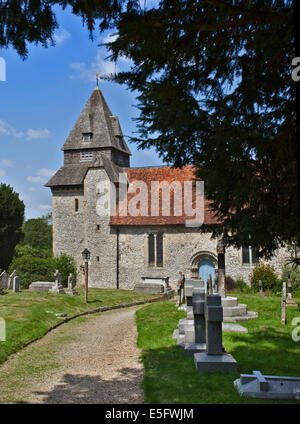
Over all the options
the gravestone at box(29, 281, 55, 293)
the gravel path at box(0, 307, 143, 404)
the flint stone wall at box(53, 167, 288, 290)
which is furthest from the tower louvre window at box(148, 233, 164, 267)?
the gravel path at box(0, 307, 143, 404)

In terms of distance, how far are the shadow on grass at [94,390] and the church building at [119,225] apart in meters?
16.6

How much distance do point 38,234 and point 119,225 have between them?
140ft

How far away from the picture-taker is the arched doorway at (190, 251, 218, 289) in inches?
958

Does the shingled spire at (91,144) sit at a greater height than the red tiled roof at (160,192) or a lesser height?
greater

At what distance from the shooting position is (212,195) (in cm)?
573

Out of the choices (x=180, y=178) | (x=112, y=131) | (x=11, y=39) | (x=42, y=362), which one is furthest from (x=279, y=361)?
(x=112, y=131)

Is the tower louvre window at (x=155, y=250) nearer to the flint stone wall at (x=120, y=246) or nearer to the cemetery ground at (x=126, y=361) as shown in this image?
the flint stone wall at (x=120, y=246)

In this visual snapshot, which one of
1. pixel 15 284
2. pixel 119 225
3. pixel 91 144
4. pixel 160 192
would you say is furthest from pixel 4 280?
pixel 91 144

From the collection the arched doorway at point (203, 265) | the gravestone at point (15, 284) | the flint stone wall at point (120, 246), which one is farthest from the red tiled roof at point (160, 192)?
the gravestone at point (15, 284)

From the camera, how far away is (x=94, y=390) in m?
6.20

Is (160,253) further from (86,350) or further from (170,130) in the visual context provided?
(170,130)

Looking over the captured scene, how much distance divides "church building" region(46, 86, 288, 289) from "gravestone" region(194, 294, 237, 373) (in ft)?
53.4

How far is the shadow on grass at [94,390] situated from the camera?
5.73 metres

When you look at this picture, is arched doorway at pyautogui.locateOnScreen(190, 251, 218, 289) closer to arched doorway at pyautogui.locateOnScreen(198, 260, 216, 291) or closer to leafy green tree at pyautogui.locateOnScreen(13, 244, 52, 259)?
arched doorway at pyautogui.locateOnScreen(198, 260, 216, 291)
